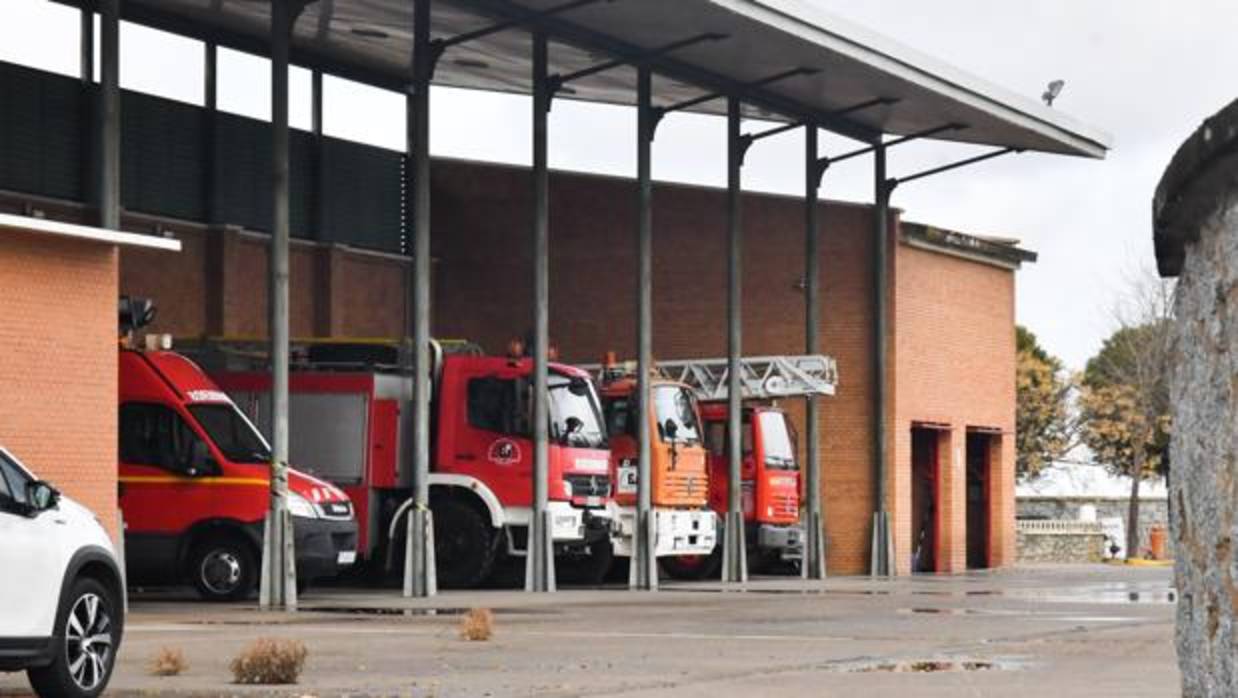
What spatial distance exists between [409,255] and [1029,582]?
11857mm

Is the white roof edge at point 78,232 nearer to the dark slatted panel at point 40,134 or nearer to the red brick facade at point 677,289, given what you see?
the dark slatted panel at point 40,134

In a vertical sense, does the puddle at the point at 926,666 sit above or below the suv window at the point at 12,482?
below

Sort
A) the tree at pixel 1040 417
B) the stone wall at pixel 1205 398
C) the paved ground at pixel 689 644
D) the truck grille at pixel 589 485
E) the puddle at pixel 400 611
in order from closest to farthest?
1. the stone wall at pixel 1205 398
2. the paved ground at pixel 689 644
3. the puddle at pixel 400 611
4. the truck grille at pixel 589 485
5. the tree at pixel 1040 417

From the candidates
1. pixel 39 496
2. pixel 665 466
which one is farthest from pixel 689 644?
pixel 665 466

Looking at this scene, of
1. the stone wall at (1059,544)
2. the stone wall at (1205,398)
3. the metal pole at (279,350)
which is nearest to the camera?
the stone wall at (1205,398)

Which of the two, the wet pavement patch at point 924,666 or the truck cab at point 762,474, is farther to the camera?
the truck cab at point 762,474

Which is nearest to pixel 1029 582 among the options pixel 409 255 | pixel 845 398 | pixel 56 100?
pixel 845 398

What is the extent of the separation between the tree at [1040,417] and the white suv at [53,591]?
78.8 meters

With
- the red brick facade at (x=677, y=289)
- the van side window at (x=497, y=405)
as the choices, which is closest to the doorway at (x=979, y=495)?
the red brick facade at (x=677, y=289)

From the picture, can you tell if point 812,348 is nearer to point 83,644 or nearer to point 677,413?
point 677,413

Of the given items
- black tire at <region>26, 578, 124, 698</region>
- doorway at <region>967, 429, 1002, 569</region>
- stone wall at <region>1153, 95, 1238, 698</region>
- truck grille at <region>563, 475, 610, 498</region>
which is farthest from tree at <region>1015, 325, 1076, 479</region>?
stone wall at <region>1153, 95, 1238, 698</region>

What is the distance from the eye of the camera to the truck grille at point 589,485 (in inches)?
1251

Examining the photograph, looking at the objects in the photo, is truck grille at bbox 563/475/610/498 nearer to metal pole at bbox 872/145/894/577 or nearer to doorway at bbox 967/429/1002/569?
metal pole at bbox 872/145/894/577

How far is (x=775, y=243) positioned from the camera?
134 feet
